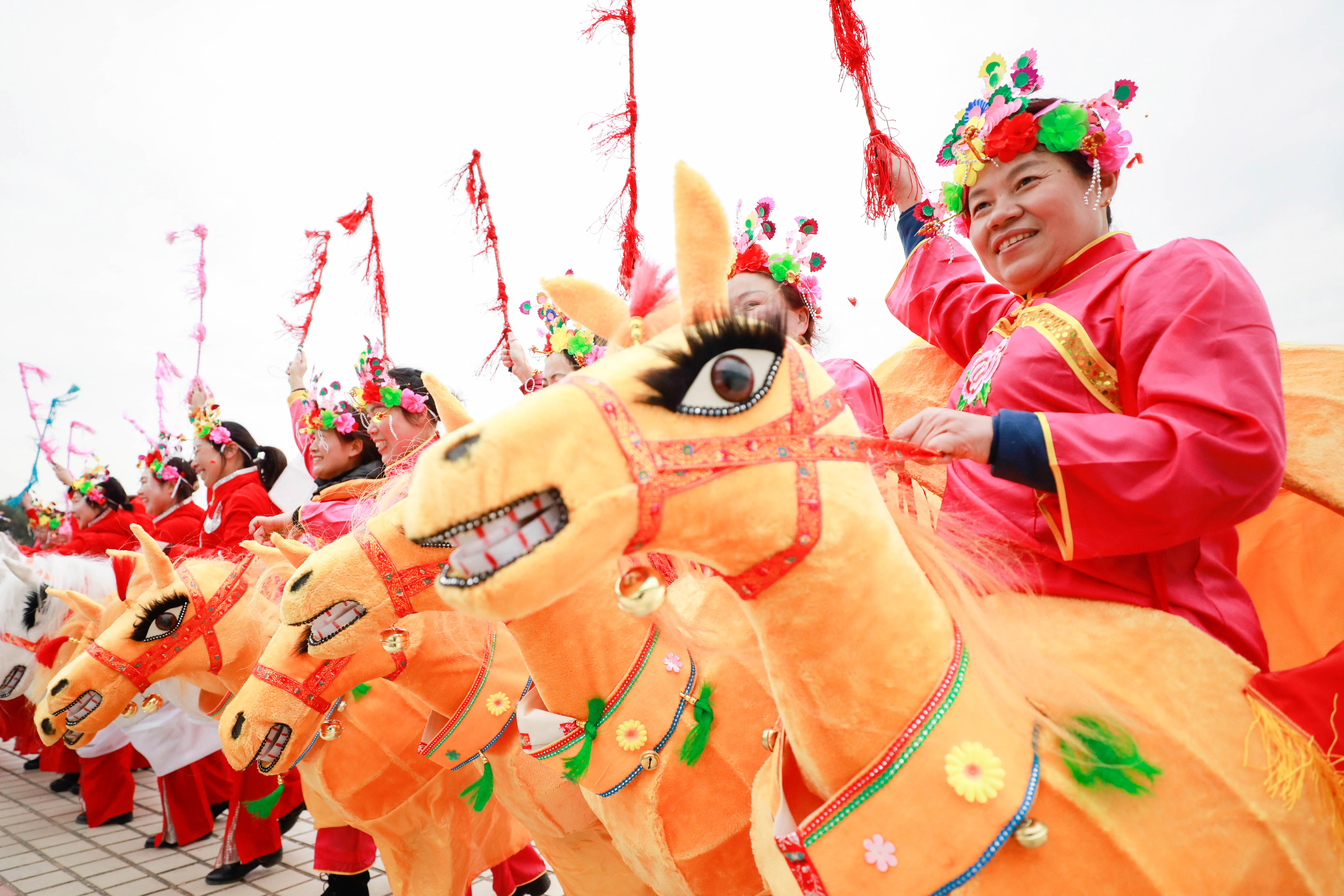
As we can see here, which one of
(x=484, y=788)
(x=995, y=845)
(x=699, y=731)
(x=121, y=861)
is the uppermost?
(x=995, y=845)

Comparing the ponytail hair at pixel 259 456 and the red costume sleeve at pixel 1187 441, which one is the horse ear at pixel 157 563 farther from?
the red costume sleeve at pixel 1187 441

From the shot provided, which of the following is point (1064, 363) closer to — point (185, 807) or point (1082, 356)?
point (1082, 356)

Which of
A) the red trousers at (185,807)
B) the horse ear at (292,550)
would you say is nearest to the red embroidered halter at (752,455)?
the horse ear at (292,550)

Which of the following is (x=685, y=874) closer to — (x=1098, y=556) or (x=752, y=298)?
(x=1098, y=556)

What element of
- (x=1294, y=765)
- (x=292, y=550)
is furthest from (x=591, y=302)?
(x=292, y=550)

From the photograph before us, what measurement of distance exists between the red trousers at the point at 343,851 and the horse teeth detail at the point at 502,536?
3.81 metres

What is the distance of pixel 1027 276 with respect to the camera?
2.02 m

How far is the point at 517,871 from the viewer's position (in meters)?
4.25

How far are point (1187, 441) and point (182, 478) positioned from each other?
923 centimetres

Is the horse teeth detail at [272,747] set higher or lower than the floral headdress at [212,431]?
lower

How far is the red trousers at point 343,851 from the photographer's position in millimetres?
3951

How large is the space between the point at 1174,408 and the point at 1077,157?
0.96 meters

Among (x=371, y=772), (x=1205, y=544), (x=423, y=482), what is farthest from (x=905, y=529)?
(x=371, y=772)

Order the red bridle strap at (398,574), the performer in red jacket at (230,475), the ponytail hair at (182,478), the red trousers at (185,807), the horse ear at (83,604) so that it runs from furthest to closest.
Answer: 1. the ponytail hair at (182,478)
2. the performer in red jacket at (230,475)
3. the red trousers at (185,807)
4. the horse ear at (83,604)
5. the red bridle strap at (398,574)
